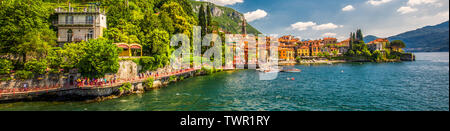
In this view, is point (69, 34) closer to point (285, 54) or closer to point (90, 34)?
point (90, 34)

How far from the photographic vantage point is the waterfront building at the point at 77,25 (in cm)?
3047

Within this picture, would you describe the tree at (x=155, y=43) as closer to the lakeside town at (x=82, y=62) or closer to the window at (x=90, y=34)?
the lakeside town at (x=82, y=62)

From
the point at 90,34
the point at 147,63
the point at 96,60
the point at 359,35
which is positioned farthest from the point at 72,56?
the point at 359,35

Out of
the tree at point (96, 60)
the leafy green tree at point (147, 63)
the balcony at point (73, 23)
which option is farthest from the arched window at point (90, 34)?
the tree at point (96, 60)

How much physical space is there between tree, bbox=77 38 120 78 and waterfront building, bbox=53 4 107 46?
11.2m

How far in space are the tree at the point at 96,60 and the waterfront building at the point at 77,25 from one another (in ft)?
36.9

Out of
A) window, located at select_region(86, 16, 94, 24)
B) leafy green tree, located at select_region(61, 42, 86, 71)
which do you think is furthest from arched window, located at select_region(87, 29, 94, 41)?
leafy green tree, located at select_region(61, 42, 86, 71)

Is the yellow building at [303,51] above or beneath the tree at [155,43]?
above

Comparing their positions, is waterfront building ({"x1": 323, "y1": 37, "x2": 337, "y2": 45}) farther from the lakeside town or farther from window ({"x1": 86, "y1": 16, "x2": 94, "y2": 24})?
window ({"x1": 86, "y1": 16, "x2": 94, "y2": 24})
